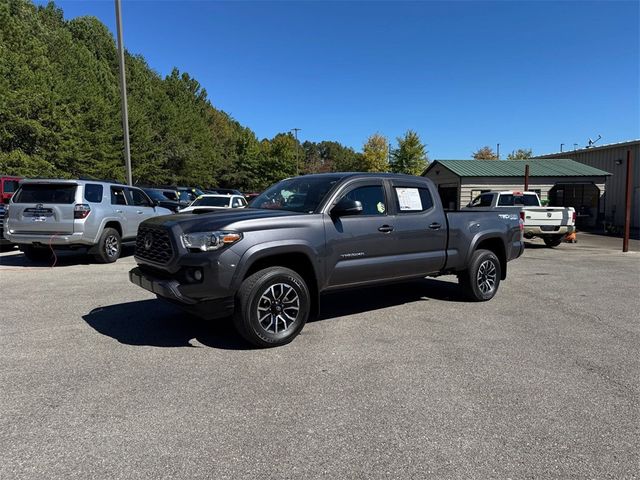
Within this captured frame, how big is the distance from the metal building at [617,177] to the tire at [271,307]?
27.7 metres

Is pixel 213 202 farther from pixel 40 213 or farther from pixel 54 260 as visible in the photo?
pixel 40 213

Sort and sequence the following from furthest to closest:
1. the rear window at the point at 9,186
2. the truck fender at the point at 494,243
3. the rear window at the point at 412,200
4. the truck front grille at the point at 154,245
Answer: the rear window at the point at 9,186, the truck fender at the point at 494,243, the rear window at the point at 412,200, the truck front grille at the point at 154,245

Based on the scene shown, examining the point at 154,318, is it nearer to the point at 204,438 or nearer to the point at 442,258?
the point at 204,438

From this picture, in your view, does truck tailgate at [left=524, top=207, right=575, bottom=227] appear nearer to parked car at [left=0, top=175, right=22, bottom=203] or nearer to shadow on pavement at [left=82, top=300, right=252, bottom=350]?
shadow on pavement at [left=82, top=300, right=252, bottom=350]

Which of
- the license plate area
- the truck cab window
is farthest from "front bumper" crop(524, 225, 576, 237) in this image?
the license plate area

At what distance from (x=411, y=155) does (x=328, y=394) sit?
46.5m

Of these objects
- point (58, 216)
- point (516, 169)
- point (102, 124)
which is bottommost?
point (58, 216)

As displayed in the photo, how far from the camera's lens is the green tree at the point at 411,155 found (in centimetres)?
4803

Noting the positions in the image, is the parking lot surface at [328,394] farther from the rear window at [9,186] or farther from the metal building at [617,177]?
the metal building at [617,177]

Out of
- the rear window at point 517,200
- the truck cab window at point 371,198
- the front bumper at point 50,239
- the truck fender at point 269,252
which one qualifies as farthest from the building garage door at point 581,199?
the truck fender at point 269,252

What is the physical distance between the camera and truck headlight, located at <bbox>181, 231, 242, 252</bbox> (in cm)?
446

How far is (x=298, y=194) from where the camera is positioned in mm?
5668

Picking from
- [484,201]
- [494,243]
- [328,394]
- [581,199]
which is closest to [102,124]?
[484,201]

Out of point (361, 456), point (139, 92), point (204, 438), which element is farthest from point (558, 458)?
point (139, 92)
